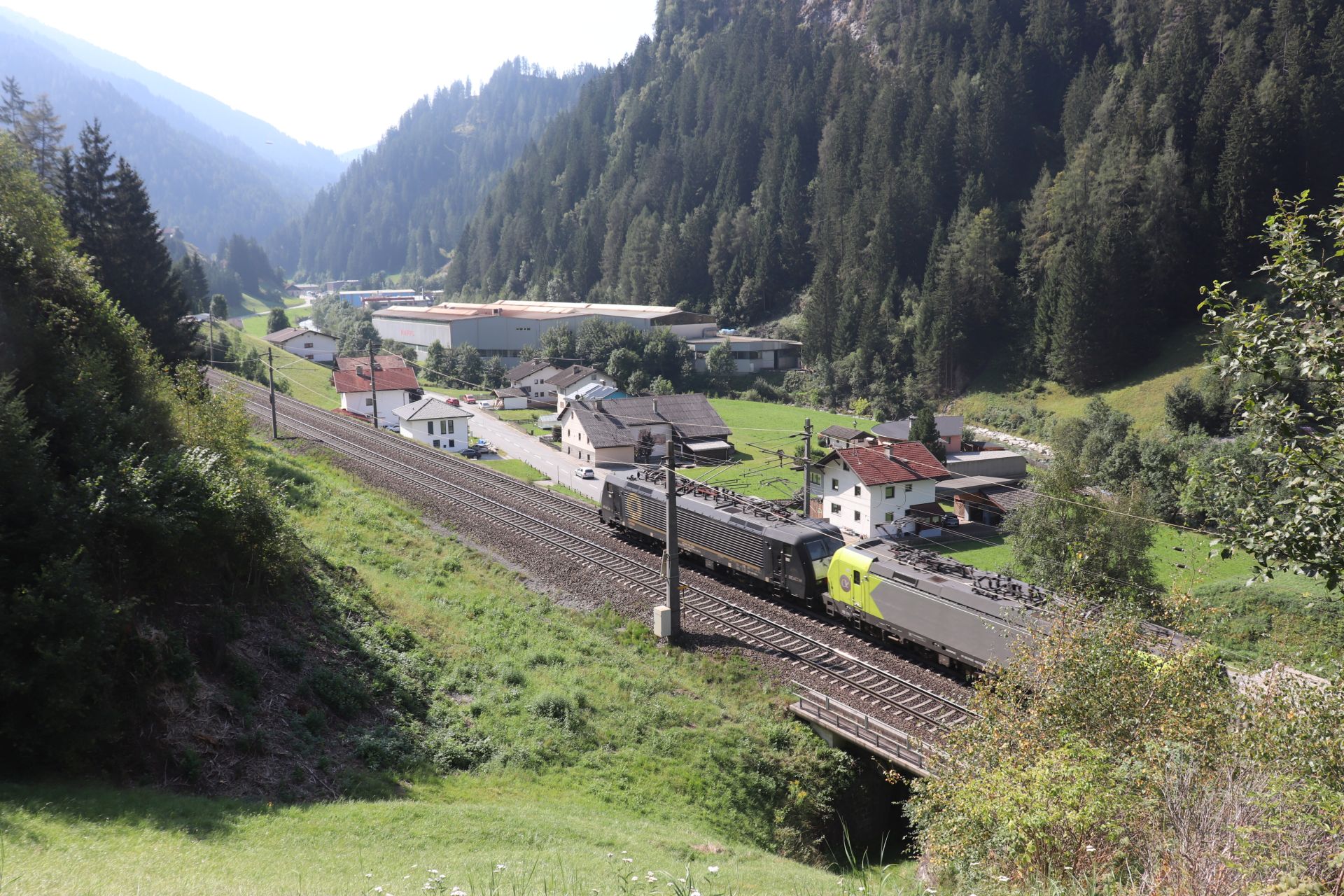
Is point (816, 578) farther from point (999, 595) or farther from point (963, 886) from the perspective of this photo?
point (963, 886)

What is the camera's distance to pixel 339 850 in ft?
34.3

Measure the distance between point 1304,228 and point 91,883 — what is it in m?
14.3

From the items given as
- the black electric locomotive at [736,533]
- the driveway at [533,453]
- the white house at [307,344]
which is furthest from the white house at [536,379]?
the black electric locomotive at [736,533]

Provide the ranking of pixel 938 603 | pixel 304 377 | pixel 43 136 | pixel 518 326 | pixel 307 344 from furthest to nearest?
pixel 518 326
pixel 307 344
pixel 304 377
pixel 43 136
pixel 938 603

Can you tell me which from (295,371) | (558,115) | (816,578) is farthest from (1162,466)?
(558,115)

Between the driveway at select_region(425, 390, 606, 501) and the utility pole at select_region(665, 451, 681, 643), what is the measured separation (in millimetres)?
25829

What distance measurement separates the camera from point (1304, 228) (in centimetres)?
860

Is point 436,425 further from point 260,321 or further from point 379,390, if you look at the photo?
point 260,321

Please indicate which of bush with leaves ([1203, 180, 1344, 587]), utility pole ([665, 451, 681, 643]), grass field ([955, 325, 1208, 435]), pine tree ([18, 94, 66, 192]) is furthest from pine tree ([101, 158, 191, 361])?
grass field ([955, 325, 1208, 435])

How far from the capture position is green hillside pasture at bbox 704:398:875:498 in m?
52.4

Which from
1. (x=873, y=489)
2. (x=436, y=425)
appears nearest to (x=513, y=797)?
(x=873, y=489)

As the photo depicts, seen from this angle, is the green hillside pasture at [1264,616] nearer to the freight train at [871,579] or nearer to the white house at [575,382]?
the freight train at [871,579]

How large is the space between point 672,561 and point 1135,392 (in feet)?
→ 196

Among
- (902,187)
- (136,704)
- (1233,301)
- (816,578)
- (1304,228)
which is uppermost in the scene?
(902,187)
